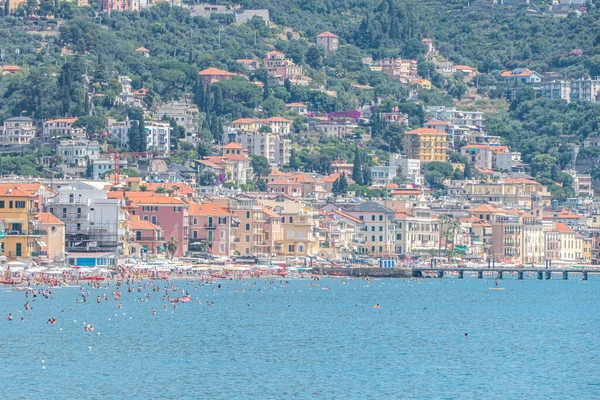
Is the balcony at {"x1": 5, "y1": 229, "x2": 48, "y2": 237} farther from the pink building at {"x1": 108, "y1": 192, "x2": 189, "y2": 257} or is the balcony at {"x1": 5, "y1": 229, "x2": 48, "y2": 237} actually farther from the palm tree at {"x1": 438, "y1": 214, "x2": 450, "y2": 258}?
the palm tree at {"x1": 438, "y1": 214, "x2": 450, "y2": 258}

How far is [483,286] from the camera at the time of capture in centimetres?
14750

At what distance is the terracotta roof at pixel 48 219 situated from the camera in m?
131

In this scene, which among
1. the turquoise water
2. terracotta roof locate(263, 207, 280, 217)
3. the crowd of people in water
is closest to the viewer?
the turquoise water

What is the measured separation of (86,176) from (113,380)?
122982mm

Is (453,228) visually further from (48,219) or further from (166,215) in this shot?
(48,219)

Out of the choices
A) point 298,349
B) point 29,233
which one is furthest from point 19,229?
point 298,349

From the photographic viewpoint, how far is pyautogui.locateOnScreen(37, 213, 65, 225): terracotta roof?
13075 cm

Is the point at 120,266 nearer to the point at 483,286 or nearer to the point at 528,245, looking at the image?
the point at 483,286

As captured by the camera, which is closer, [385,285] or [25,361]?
[25,361]

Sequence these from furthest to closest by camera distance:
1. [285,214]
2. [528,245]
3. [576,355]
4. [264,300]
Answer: [528,245], [285,214], [264,300], [576,355]

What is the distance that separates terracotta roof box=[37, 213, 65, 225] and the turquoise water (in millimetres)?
14015

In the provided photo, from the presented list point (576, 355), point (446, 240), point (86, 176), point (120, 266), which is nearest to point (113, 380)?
point (576, 355)

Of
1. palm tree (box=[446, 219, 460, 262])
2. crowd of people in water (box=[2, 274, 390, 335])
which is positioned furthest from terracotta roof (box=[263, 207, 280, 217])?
palm tree (box=[446, 219, 460, 262])

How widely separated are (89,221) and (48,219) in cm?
618
